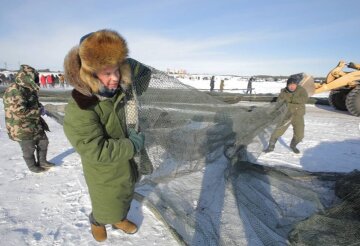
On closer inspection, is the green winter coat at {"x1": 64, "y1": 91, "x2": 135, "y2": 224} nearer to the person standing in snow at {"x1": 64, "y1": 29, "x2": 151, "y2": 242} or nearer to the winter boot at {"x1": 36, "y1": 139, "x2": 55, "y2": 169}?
the person standing in snow at {"x1": 64, "y1": 29, "x2": 151, "y2": 242}

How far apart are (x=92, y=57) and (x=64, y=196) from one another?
7.55ft

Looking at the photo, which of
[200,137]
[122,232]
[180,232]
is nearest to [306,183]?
[200,137]

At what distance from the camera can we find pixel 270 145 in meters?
5.30

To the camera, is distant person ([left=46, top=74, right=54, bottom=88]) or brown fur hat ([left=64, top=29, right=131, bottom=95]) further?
distant person ([left=46, top=74, right=54, bottom=88])

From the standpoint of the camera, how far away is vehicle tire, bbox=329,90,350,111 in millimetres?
11727

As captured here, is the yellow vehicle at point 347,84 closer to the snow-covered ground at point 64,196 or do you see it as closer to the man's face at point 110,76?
the snow-covered ground at point 64,196

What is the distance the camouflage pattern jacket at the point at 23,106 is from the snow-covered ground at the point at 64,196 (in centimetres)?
67

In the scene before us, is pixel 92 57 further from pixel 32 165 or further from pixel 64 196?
pixel 32 165

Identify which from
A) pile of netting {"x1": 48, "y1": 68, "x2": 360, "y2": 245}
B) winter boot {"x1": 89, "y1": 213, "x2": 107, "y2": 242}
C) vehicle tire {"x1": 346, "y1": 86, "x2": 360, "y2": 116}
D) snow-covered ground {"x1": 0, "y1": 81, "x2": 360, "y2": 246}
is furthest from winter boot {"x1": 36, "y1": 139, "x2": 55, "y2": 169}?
vehicle tire {"x1": 346, "y1": 86, "x2": 360, "y2": 116}

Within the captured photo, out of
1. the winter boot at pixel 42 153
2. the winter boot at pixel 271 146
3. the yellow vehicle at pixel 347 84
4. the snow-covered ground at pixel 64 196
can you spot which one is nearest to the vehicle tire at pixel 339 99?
the yellow vehicle at pixel 347 84

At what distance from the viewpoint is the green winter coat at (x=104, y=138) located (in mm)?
1867

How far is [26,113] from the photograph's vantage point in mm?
Result: 3904

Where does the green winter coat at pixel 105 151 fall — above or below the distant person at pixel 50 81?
above

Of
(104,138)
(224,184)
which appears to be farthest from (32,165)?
(224,184)
